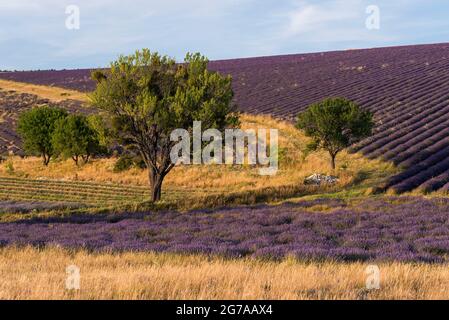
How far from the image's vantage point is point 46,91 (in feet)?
293

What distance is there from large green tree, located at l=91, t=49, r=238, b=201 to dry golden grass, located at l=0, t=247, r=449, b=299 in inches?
695

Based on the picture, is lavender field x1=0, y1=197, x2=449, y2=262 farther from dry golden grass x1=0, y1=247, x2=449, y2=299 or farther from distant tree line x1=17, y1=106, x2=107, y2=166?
distant tree line x1=17, y1=106, x2=107, y2=166

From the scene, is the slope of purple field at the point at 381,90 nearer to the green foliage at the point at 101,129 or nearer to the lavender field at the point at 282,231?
the lavender field at the point at 282,231

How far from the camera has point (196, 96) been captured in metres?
27.7

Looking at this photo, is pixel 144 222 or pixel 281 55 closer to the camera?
pixel 144 222

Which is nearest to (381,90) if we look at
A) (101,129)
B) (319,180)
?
(319,180)

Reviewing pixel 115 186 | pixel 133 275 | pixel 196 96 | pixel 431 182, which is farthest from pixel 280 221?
pixel 115 186

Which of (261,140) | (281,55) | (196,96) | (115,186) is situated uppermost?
(281,55)

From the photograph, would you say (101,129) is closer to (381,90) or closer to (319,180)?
(319,180)

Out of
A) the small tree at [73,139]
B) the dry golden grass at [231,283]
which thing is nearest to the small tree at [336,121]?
the small tree at [73,139]

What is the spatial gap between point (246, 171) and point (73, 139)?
16443mm
